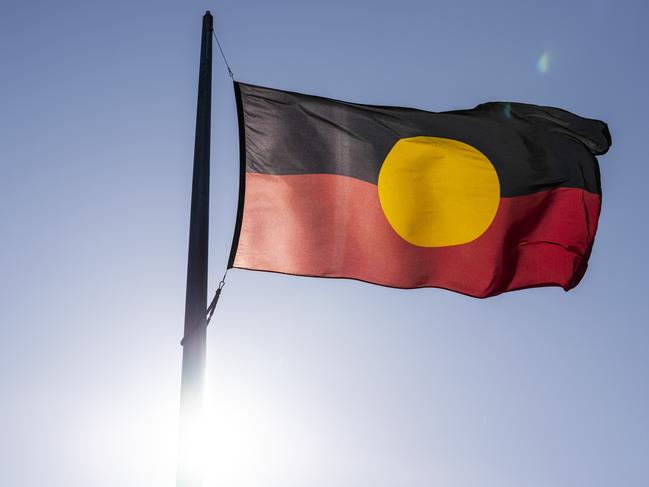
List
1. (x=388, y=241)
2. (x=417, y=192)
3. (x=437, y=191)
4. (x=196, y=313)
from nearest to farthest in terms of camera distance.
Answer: (x=196, y=313) → (x=388, y=241) → (x=417, y=192) → (x=437, y=191)

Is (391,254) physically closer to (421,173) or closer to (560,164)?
(421,173)

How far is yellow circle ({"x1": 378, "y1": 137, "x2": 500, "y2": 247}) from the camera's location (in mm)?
8477

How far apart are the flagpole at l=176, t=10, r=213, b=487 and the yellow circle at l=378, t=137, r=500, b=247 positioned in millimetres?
2824

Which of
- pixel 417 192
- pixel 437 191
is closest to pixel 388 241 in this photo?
pixel 417 192

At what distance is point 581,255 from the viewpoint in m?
9.16

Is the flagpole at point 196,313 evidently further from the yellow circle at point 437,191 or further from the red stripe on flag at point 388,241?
the yellow circle at point 437,191

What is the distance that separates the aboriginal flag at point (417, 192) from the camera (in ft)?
24.6

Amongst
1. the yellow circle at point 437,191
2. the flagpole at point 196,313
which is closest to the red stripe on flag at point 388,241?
the yellow circle at point 437,191

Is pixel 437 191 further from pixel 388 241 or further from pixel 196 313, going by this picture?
pixel 196 313

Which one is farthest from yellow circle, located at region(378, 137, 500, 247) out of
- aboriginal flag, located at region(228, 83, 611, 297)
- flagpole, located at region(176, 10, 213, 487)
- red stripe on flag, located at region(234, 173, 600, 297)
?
flagpole, located at region(176, 10, 213, 487)

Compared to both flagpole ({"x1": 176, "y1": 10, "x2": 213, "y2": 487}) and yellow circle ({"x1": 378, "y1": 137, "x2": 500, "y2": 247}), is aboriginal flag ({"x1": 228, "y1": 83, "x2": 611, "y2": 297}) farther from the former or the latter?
flagpole ({"x1": 176, "y1": 10, "x2": 213, "y2": 487})

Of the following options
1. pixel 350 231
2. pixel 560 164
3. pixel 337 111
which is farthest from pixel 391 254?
pixel 560 164

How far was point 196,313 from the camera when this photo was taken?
548cm

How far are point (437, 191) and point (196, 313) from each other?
13.9ft
